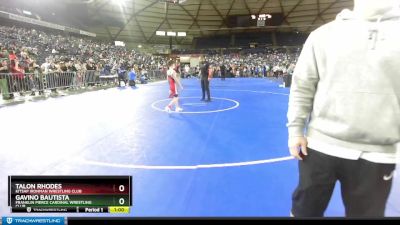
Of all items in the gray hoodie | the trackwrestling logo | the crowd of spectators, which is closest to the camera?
the gray hoodie

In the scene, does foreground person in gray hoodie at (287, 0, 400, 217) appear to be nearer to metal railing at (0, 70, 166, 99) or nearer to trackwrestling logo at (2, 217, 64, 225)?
trackwrestling logo at (2, 217, 64, 225)

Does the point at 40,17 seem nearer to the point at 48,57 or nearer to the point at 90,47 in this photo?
the point at 48,57

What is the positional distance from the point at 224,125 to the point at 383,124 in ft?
13.9

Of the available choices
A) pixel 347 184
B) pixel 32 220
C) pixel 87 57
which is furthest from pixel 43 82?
pixel 347 184

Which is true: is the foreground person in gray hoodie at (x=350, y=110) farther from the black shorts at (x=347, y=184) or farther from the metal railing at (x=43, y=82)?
the metal railing at (x=43, y=82)

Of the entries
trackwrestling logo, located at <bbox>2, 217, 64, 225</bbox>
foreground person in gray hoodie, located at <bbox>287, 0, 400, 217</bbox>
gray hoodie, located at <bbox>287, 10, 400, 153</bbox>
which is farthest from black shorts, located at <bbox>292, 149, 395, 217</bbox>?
trackwrestling logo, located at <bbox>2, 217, 64, 225</bbox>

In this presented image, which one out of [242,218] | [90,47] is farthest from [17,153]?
[90,47]

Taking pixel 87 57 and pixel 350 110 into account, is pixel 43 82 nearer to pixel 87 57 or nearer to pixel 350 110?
pixel 87 57

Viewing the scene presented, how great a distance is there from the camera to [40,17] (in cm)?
584

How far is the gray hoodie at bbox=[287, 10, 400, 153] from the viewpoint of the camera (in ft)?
4.13
